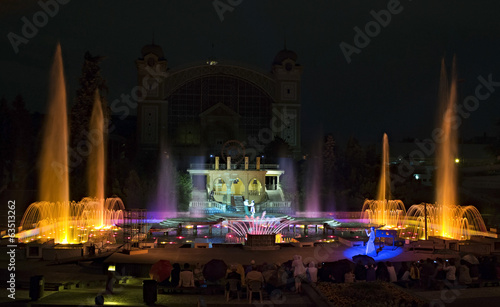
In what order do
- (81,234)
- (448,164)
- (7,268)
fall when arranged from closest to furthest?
1. (7,268)
2. (81,234)
3. (448,164)

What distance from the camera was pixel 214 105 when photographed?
198ft

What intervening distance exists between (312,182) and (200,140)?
55.9ft

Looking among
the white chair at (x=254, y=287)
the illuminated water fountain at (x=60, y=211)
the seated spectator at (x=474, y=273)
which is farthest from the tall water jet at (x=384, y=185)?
the white chair at (x=254, y=287)

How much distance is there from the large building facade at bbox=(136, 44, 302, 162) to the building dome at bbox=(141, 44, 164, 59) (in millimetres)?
115

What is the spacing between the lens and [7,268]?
16.0 m

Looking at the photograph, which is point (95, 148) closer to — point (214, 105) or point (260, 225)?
point (260, 225)

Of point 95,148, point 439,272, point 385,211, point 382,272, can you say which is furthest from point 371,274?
point 95,148

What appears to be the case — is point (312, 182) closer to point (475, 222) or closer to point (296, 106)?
point (296, 106)

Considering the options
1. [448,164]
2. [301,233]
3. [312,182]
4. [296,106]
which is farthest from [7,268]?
[296,106]

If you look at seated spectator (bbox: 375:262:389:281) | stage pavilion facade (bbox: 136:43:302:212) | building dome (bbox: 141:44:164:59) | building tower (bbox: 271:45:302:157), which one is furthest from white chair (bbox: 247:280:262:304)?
building dome (bbox: 141:44:164:59)

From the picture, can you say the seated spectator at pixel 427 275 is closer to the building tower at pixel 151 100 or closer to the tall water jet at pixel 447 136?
the tall water jet at pixel 447 136

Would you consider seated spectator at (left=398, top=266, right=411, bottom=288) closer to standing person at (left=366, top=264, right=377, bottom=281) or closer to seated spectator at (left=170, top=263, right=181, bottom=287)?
standing person at (left=366, top=264, right=377, bottom=281)

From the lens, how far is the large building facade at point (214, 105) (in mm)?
60031

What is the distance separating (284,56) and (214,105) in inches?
421
